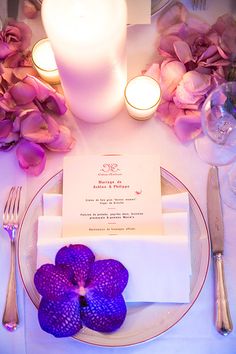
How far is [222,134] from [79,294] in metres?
0.36

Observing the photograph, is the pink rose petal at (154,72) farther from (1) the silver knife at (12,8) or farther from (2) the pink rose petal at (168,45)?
(1) the silver knife at (12,8)

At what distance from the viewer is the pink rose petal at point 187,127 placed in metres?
0.64

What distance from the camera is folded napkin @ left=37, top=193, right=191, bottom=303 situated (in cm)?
56

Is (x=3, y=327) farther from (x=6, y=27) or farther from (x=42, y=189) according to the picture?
(x=6, y=27)

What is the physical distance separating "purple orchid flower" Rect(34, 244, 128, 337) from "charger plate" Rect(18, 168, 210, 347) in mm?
23

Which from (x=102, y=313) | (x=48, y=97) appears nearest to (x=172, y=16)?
(x=48, y=97)

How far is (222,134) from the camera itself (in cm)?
68

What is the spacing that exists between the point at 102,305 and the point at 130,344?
0.07 meters

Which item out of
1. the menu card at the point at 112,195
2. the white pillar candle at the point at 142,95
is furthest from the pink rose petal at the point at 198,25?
the menu card at the point at 112,195

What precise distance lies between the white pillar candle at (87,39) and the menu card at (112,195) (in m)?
0.12

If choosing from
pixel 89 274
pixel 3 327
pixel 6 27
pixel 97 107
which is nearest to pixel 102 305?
pixel 89 274

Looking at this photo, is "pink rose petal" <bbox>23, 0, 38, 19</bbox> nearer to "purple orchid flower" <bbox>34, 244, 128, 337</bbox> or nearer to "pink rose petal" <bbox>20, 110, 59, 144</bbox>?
"pink rose petal" <bbox>20, 110, 59, 144</bbox>

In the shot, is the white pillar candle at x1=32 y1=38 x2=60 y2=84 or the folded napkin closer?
the folded napkin

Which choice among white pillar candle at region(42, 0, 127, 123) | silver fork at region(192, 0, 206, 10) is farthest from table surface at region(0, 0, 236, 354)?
white pillar candle at region(42, 0, 127, 123)
